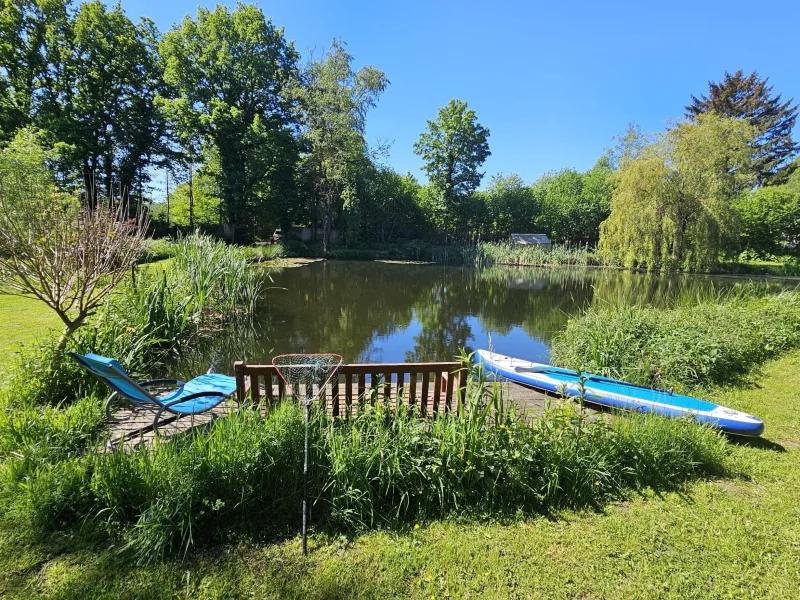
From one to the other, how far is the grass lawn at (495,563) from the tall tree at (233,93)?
84.3 ft

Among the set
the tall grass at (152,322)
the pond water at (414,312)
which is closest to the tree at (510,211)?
the pond water at (414,312)

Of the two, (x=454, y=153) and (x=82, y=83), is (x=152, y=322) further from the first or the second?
(x=454, y=153)

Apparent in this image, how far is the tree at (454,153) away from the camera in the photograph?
32.7 m

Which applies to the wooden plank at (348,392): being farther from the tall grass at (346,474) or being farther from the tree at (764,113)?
the tree at (764,113)

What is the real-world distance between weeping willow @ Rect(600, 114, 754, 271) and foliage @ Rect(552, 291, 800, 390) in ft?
38.5

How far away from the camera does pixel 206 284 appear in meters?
8.03

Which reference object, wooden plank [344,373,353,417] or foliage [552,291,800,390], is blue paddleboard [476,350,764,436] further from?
wooden plank [344,373,353,417]

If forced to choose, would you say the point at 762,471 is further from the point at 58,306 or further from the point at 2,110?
the point at 2,110

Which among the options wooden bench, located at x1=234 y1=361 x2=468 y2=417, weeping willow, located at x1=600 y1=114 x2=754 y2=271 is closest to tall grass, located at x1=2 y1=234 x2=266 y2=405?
wooden bench, located at x1=234 y1=361 x2=468 y2=417

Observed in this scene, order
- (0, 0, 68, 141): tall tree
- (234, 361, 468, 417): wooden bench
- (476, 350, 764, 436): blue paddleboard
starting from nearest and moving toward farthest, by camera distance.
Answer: (234, 361, 468, 417): wooden bench < (476, 350, 764, 436): blue paddleboard < (0, 0, 68, 141): tall tree

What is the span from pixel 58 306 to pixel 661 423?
5619 mm

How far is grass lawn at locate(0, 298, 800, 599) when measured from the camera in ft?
6.64

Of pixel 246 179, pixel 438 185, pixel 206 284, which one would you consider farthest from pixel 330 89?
pixel 206 284

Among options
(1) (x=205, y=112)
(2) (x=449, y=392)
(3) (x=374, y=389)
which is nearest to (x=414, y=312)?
(2) (x=449, y=392)
